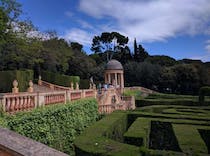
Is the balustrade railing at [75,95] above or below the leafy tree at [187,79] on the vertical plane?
below

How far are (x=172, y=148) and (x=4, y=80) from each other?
20.1 metres

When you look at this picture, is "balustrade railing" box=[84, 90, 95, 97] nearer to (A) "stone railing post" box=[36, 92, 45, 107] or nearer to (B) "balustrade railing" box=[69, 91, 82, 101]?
(B) "balustrade railing" box=[69, 91, 82, 101]

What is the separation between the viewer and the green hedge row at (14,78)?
80.5 ft

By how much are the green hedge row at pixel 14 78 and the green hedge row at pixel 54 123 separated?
12.3 m

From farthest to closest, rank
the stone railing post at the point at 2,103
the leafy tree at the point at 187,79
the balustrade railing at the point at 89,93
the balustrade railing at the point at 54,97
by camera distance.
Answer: the leafy tree at the point at 187,79 → the balustrade railing at the point at 89,93 → the balustrade railing at the point at 54,97 → the stone railing post at the point at 2,103

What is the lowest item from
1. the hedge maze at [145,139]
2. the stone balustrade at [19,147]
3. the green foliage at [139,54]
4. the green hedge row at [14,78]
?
the hedge maze at [145,139]

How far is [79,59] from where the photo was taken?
5062 cm

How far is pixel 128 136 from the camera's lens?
30.4ft

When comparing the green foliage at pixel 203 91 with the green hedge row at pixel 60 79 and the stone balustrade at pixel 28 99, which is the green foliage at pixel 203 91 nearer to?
the green hedge row at pixel 60 79

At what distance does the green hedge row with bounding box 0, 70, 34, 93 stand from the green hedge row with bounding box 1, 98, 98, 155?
12.3 meters

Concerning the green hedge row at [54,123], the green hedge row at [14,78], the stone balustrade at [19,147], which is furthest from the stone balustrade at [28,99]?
the green hedge row at [14,78]

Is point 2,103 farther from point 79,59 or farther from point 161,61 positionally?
point 161,61

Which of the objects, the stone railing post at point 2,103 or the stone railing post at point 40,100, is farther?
the stone railing post at point 40,100

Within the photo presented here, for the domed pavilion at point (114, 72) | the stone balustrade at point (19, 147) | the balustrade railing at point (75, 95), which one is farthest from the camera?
the domed pavilion at point (114, 72)
